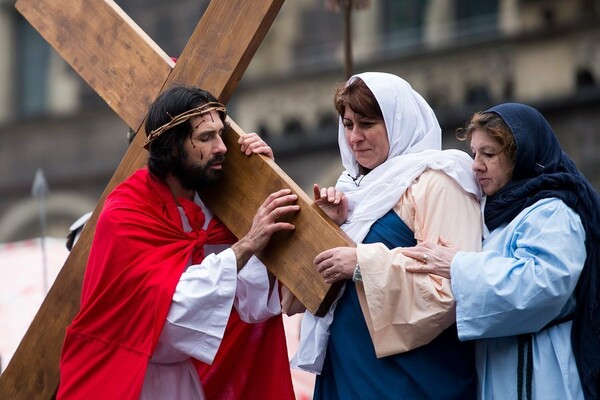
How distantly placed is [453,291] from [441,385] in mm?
324

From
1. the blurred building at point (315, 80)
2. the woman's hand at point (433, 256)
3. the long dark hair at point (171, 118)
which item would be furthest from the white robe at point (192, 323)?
the blurred building at point (315, 80)

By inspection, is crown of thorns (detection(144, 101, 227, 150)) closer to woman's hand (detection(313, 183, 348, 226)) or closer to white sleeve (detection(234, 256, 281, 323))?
woman's hand (detection(313, 183, 348, 226))

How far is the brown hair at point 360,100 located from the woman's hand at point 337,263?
1.58 feet

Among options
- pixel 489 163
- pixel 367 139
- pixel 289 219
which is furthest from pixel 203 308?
pixel 489 163

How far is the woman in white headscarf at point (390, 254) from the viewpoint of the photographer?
4.31 meters

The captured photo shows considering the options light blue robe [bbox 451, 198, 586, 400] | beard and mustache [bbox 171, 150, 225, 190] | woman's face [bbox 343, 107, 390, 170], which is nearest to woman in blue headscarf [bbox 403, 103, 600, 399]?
light blue robe [bbox 451, 198, 586, 400]

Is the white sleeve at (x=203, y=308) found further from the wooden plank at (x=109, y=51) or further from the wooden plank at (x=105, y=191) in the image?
the wooden plank at (x=109, y=51)

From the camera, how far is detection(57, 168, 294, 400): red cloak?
4.51 metres

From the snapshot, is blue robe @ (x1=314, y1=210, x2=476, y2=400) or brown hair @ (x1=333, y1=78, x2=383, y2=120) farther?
brown hair @ (x1=333, y1=78, x2=383, y2=120)

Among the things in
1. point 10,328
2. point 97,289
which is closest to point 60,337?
point 97,289

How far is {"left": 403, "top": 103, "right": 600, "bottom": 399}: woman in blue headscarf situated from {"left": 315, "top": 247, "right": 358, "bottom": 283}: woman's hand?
0.62 feet

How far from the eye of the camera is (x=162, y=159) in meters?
4.68

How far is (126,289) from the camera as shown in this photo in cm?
454

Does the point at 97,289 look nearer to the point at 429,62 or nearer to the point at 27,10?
the point at 27,10
